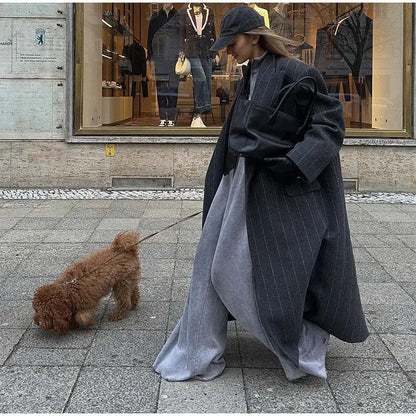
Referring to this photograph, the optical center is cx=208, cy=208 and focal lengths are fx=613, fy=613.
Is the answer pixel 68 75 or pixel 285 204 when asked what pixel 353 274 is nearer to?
pixel 285 204

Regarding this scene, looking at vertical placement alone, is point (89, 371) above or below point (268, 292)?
below

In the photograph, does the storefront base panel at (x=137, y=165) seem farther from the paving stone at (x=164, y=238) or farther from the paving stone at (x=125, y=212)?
the paving stone at (x=164, y=238)

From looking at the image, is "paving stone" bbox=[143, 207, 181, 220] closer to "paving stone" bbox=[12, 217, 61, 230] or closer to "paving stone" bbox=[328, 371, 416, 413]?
"paving stone" bbox=[12, 217, 61, 230]

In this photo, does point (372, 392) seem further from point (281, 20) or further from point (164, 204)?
point (281, 20)

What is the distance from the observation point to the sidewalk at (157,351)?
2996 mm

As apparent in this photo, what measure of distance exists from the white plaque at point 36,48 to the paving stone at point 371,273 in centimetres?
596

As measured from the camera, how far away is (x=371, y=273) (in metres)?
5.38

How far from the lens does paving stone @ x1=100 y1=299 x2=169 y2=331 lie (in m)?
4.06

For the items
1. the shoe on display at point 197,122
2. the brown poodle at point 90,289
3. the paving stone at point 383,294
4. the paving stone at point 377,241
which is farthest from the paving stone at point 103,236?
the shoe on display at point 197,122

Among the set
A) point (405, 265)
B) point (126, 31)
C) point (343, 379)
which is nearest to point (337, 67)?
point (126, 31)

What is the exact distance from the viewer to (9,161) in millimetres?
9492

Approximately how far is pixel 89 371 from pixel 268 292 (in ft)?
3.65

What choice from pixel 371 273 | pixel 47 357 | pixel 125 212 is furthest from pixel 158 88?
pixel 47 357

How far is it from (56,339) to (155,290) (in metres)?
1.16
